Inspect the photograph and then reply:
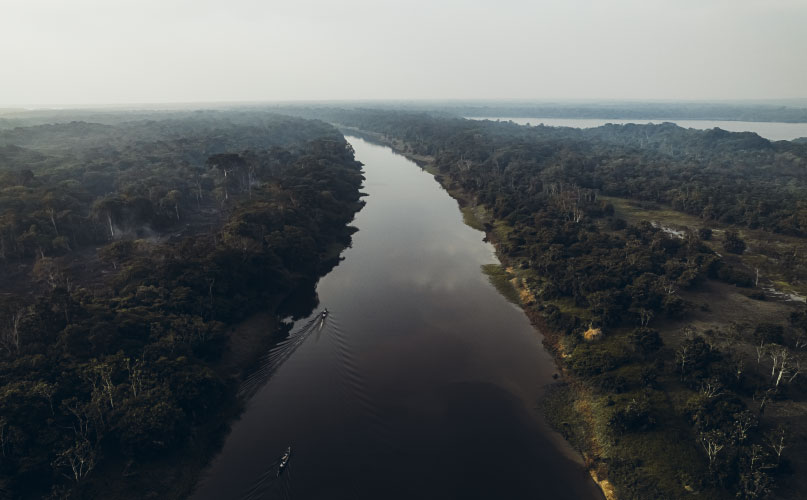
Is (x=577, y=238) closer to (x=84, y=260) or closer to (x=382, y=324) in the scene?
(x=382, y=324)

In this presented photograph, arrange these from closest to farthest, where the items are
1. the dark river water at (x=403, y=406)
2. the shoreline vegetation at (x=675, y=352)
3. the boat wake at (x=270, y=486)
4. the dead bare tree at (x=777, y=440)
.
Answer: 1. the boat wake at (x=270, y=486)
2. the dead bare tree at (x=777, y=440)
3. the shoreline vegetation at (x=675, y=352)
4. the dark river water at (x=403, y=406)

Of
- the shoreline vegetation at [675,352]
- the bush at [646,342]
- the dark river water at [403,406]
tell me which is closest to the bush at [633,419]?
the shoreline vegetation at [675,352]

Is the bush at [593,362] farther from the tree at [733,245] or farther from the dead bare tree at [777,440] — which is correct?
the tree at [733,245]

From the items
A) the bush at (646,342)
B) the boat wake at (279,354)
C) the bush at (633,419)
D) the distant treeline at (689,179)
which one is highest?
the distant treeline at (689,179)

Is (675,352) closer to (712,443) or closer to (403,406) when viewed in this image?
(712,443)

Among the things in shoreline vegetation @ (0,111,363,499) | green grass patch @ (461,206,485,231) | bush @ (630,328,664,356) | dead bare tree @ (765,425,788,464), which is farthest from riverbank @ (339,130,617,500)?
shoreline vegetation @ (0,111,363,499)

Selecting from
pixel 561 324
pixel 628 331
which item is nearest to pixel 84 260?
pixel 561 324

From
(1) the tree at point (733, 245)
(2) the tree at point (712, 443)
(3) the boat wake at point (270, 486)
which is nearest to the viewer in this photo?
(3) the boat wake at point (270, 486)

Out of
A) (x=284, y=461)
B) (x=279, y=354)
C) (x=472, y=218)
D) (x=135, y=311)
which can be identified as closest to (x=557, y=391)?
(x=284, y=461)

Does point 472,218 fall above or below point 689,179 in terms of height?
below
